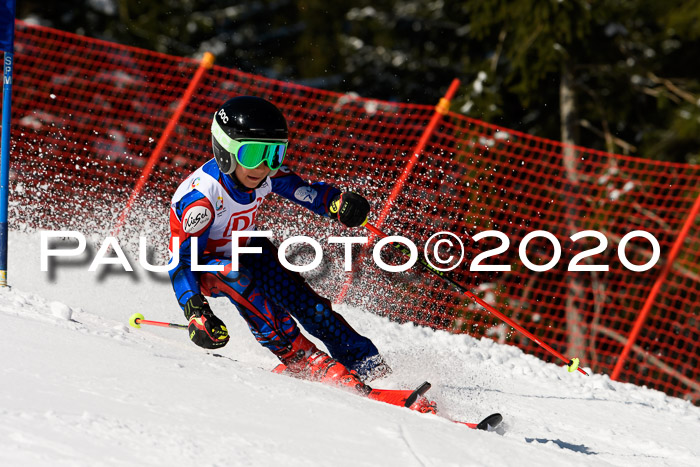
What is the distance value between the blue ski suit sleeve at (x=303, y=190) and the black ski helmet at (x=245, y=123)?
562mm

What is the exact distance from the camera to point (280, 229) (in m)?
6.55

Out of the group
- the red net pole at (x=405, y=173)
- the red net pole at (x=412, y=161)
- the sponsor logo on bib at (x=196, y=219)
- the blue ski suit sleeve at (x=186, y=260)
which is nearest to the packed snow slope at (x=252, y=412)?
the blue ski suit sleeve at (x=186, y=260)

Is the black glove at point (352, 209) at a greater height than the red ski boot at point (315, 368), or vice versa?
the black glove at point (352, 209)

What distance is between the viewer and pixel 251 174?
12.8 feet

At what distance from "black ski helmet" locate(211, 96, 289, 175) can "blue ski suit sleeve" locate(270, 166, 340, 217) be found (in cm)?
56

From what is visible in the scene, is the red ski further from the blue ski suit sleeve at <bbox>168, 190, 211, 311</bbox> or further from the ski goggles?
the ski goggles

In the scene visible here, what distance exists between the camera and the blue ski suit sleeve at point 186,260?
373 centimetres

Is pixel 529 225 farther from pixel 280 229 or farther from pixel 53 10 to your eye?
pixel 53 10

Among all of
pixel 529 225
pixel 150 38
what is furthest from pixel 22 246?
pixel 150 38

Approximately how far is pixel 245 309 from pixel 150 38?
12964mm

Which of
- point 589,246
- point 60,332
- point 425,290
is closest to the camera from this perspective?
point 60,332

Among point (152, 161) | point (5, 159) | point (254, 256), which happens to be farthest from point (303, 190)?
point (152, 161)

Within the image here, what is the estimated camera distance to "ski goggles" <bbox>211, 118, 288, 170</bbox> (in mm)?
3773

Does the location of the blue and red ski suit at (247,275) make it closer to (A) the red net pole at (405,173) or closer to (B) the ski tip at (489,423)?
(B) the ski tip at (489,423)
